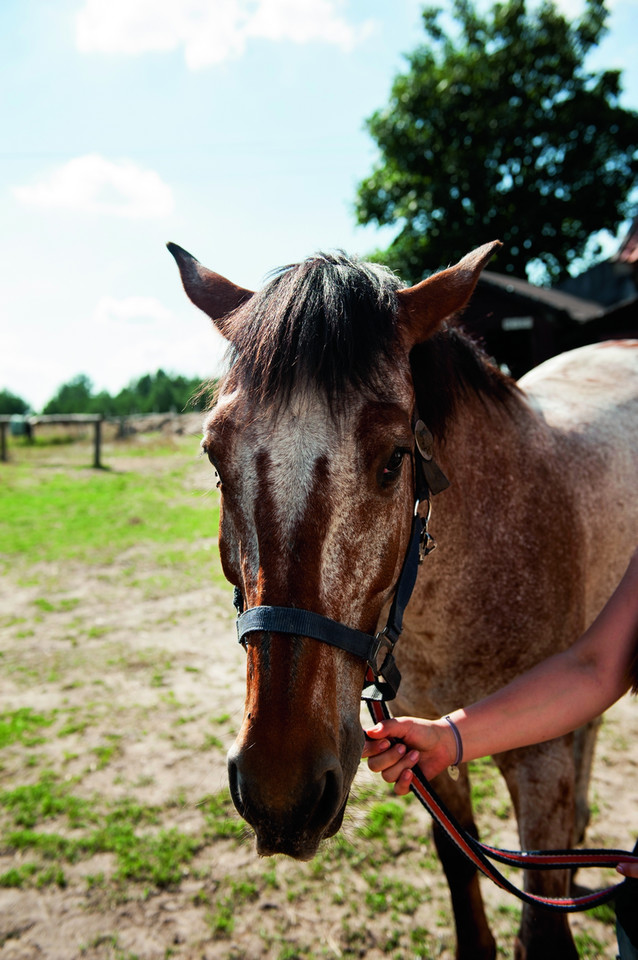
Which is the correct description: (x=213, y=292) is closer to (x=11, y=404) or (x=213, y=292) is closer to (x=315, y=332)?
(x=315, y=332)

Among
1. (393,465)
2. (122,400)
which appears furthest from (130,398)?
(393,465)

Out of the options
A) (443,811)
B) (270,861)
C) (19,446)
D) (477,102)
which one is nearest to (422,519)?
(443,811)

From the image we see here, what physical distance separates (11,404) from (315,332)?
108 metres

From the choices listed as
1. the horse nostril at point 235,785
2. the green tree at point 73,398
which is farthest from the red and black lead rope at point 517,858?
the green tree at point 73,398

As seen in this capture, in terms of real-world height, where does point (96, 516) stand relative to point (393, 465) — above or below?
below

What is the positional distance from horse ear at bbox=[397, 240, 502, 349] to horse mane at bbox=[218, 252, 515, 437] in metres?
0.06

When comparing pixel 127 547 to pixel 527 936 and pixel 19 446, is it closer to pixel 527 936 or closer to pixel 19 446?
pixel 527 936

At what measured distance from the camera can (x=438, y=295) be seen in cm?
169

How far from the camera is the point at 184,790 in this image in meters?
3.47

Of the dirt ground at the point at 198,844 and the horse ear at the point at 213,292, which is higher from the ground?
the horse ear at the point at 213,292

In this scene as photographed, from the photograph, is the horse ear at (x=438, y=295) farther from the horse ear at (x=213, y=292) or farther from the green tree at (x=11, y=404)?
the green tree at (x=11, y=404)

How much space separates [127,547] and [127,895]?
6.94 meters

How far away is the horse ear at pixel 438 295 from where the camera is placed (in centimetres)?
167

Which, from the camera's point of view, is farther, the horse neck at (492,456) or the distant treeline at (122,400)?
the distant treeline at (122,400)
